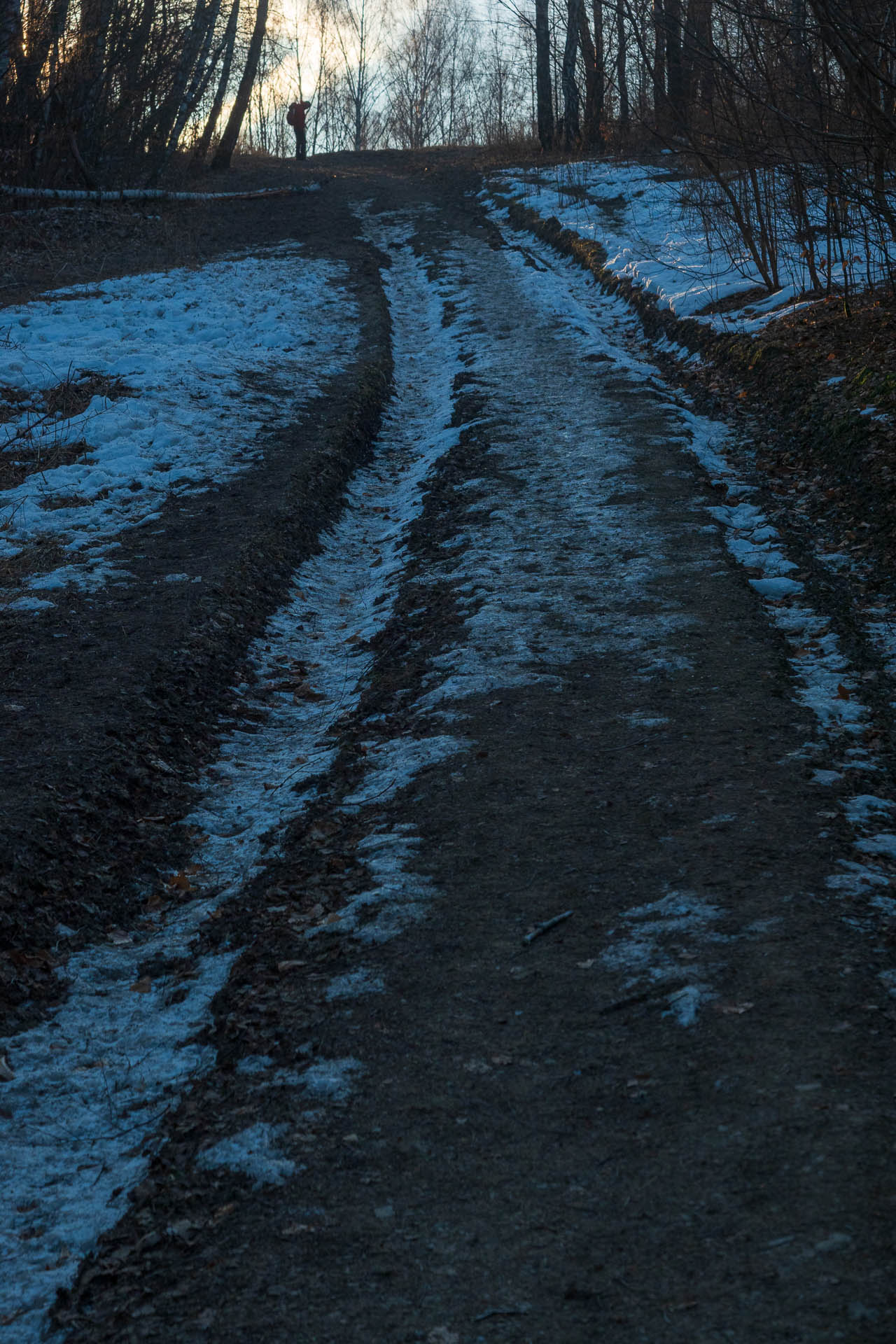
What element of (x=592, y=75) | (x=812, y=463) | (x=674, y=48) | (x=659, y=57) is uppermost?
(x=592, y=75)

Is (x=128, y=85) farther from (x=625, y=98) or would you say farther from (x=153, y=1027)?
(x=153, y=1027)

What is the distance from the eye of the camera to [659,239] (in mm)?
15383

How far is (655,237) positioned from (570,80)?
23.2ft

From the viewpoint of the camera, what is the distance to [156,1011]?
348 centimetres

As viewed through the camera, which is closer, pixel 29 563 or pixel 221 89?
pixel 29 563

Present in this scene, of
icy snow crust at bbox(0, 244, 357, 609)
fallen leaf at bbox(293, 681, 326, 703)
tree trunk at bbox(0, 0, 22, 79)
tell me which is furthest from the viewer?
tree trunk at bbox(0, 0, 22, 79)

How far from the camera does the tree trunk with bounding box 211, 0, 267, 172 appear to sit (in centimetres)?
2480

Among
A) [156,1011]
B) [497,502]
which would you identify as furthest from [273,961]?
[497,502]

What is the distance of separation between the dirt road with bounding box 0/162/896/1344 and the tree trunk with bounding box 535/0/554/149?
69.9 feet

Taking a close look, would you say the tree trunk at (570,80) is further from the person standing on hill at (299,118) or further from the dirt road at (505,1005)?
the dirt road at (505,1005)

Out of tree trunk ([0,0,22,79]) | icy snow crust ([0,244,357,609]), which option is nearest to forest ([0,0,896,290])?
tree trunk ([0,0,22,79])

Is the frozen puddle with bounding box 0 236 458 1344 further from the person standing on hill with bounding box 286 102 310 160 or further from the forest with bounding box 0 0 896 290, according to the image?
the person standing on hill with bounding box 286 102 310 160

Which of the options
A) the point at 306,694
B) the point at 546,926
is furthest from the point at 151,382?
the point at 546,926

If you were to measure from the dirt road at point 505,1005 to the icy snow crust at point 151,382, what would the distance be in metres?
2.17
